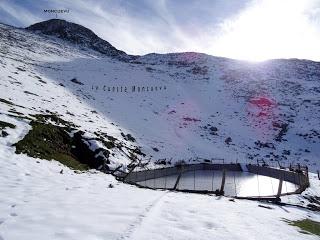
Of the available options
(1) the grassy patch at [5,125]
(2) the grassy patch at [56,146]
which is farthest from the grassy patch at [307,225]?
(1) the grassy patch at [5,125]

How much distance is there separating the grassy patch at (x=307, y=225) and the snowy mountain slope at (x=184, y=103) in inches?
684

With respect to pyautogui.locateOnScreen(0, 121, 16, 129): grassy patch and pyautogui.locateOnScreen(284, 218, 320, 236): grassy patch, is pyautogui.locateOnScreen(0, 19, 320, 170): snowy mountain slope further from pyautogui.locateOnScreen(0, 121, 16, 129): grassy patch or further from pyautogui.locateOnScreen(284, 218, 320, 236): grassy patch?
pyautogui.locateOnScreen(284, 218, 320, 236): grassy patch

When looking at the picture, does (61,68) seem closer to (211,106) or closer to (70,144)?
(211,106)

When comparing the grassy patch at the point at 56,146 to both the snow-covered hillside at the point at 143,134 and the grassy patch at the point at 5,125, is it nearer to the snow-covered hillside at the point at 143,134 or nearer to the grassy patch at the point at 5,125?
the snow-covered hillside at the point at 143,134

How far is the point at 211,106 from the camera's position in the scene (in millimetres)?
82375

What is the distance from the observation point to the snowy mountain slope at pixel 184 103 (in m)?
49.5

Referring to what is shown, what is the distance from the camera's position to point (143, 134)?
5156 cm

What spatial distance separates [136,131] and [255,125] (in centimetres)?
3162

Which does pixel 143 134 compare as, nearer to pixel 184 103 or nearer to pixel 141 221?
pixel 184 103

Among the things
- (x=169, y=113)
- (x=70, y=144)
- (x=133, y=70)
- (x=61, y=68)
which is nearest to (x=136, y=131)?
(x=169, y=113)

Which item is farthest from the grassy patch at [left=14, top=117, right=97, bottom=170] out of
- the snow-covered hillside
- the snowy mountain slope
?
the snowy mountain slope

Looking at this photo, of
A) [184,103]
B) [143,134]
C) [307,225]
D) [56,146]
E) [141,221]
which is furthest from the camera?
[184,103]

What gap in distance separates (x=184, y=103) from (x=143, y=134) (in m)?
29.4

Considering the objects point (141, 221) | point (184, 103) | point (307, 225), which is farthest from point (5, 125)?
point (184, 103)
